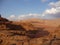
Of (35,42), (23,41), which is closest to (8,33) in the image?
(23,41)

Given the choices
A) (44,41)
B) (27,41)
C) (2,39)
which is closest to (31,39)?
(27,41)

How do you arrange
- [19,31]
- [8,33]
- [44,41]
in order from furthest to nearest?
[19,31], [8,33], [44,41]

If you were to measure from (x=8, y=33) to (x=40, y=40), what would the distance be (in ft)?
12.7

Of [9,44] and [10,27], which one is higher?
[10,27]

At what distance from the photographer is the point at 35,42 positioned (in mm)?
17828

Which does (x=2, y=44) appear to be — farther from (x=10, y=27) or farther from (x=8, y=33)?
(x=10, y=27)

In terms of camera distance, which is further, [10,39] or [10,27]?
[10,27]

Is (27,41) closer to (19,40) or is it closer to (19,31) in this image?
(19,40)

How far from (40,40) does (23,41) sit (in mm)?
1863

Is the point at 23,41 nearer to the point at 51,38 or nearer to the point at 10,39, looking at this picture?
the point at 10,39

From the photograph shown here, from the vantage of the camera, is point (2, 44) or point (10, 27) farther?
point (10, 27)

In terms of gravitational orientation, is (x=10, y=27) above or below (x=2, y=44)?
above

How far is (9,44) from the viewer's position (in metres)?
18.0

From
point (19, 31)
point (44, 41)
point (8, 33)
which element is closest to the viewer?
point (44, 41)
